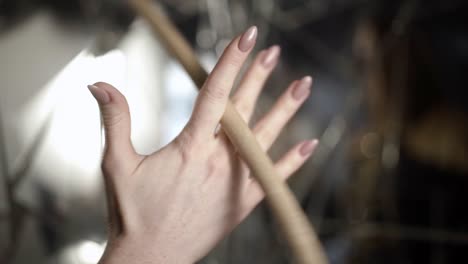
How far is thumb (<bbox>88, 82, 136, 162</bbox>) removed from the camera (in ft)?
0.93

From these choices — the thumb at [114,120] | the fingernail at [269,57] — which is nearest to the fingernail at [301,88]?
the fingernail at [269,57]

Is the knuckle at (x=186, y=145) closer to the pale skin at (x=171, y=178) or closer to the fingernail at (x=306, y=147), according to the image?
the pale skin at (x=171, y=178)

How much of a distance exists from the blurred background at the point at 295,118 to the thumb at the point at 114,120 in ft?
0.39

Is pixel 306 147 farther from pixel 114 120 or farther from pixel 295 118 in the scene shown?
pixel 295 118

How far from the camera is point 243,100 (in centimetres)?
38

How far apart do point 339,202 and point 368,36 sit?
0.74ft

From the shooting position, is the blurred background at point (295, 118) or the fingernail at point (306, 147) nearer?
the fingernail at point (306, 147)

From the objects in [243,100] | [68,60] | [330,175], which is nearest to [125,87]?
[68,60]

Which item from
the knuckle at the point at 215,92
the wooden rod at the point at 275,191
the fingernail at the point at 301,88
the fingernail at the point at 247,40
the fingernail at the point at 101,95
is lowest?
the wooden rod at the point at 275,191

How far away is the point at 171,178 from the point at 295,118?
16.6 inches

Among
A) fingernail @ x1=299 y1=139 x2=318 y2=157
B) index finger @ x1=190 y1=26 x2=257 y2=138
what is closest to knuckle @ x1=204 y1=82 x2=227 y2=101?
index finger @ x1=190 y1=26 x2=257 y2=138

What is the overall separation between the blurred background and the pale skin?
0.12 metres

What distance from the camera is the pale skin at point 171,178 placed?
0.30 meters

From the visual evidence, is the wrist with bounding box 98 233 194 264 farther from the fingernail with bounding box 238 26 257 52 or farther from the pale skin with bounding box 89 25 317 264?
the fingernail with bounding box 238 26 257 52
